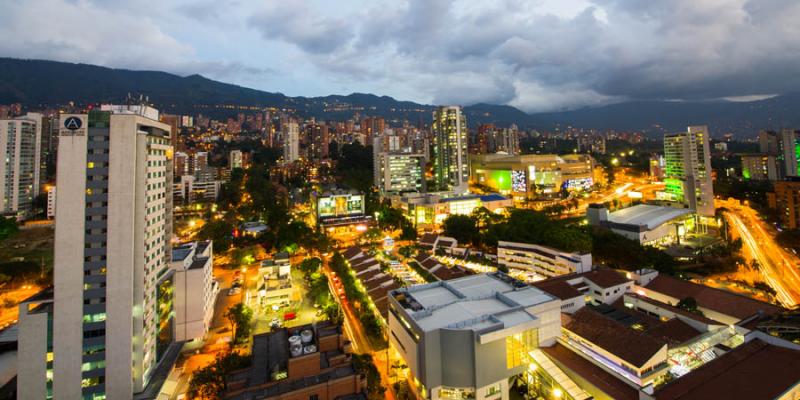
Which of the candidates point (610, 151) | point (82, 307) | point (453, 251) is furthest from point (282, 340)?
point (610, 151)

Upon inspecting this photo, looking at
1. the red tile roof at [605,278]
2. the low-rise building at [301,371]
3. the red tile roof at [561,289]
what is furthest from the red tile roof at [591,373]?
the red tile roof at [605,278]

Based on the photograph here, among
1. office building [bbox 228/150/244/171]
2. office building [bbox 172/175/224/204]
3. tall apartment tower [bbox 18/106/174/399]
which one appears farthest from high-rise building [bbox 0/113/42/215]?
tall apartment tower [bbox 18/106/174/399]

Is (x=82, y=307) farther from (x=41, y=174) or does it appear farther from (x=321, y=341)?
(x=41, y=174)

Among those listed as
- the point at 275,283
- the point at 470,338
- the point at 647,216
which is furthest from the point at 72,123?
the point at 647,216

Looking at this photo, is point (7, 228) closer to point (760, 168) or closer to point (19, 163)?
point (19, 163)

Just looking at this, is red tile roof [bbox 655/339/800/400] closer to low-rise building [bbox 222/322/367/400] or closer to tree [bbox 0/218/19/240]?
low-rise building [bbox 222/322/367/400]
